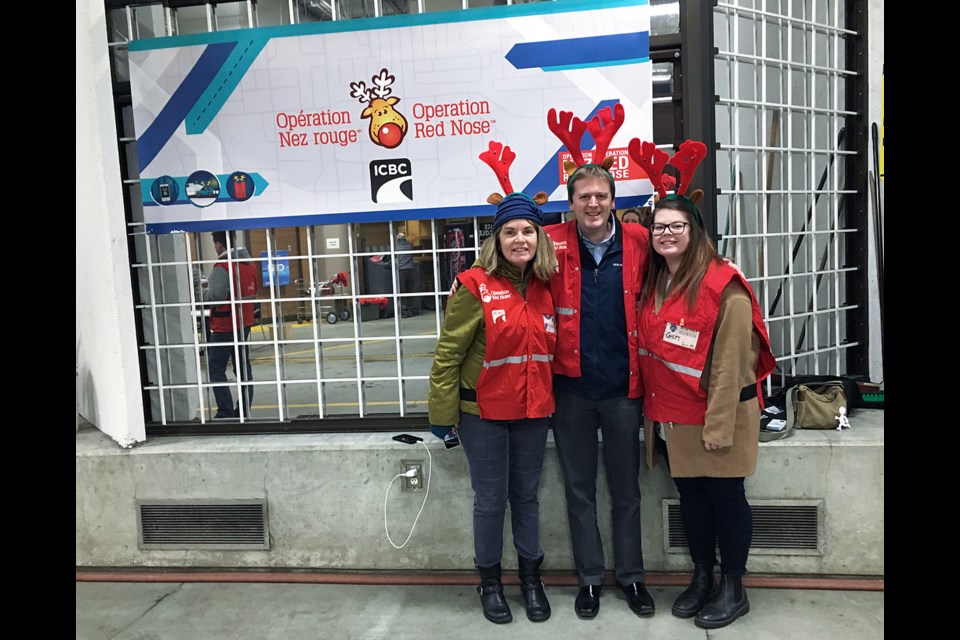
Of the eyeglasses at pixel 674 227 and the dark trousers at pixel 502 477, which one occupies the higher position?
the eyeglasses at pixel 674 227

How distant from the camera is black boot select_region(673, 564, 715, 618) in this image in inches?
117

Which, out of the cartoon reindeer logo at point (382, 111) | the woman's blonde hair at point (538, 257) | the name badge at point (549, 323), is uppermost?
the cartoon reindeer logo at point (382, 111)

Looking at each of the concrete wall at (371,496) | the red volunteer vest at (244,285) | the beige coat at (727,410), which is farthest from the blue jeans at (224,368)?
the beige coat at (727,410)

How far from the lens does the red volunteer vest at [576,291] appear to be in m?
2.86

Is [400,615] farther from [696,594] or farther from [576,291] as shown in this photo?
[576,291]

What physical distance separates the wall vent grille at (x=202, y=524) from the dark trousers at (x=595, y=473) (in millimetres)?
1714

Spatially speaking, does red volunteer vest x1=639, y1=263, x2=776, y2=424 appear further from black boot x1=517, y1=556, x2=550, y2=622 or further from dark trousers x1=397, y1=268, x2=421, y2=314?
dark trousers x1=397, y1=268, x2=421, y2=314

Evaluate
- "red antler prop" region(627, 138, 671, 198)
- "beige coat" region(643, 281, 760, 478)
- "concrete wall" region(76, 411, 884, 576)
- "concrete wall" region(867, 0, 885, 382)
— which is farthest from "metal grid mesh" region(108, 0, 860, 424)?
"beige coat" region(643, 281, 760, 478)

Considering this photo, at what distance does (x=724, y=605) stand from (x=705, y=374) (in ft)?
3.43

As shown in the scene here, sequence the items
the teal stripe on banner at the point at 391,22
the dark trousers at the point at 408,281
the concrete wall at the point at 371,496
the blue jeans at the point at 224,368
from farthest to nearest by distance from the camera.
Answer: the blue jeans at the point at 224,368
the dark trousers at the point at 408,281
the teal stripe on banner at the point at 391,22
the concrete wall at the point at 371,496

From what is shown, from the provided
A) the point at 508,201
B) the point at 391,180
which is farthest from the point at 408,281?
the point at 508,201

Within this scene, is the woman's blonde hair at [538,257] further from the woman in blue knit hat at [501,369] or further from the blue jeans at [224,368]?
the blue jeans at [224,368]

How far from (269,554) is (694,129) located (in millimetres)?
3193

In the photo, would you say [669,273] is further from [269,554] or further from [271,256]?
[269,554]
